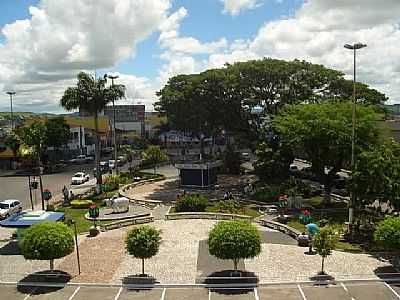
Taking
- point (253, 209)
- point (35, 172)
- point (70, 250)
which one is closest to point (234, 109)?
point (253, 209)

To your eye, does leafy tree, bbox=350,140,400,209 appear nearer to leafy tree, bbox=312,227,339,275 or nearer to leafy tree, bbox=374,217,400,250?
leafy tree, bbox=374,217,400,250

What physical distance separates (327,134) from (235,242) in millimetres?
19191

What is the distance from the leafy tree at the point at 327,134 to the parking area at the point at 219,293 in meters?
18.0

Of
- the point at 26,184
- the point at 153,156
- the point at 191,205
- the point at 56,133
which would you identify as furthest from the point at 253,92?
the point at 56,133

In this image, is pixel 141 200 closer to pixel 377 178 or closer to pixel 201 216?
pixel 201 216

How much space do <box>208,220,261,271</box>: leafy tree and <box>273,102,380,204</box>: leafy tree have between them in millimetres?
18055

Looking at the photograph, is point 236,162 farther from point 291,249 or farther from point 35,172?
point 291,249

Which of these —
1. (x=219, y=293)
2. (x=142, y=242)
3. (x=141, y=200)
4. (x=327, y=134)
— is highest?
(x=327, y=134)

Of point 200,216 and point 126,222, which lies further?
point 200,216

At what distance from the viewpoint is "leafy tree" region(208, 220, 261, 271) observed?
79.4 ft

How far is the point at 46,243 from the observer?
24.7m

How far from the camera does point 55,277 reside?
25.6 metres

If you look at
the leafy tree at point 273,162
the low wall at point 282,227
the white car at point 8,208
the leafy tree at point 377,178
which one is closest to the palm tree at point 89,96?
the white car at point 8,208

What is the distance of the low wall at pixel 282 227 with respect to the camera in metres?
33.0
